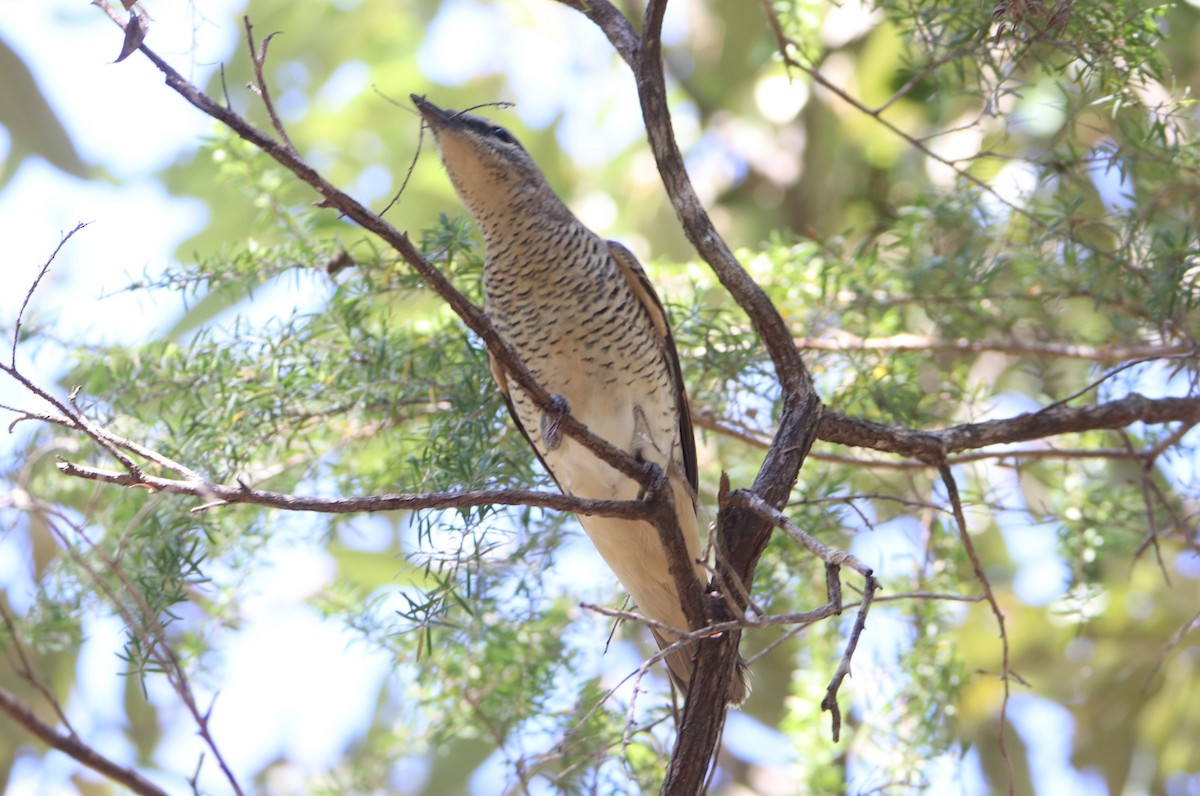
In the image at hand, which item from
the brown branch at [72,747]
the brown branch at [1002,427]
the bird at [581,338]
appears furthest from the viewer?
the bird at [581,338]

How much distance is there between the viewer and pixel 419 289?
2227 mm

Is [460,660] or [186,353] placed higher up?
[186,353]

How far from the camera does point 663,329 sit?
7.84ft

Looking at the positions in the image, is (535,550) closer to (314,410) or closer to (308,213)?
(314,410)

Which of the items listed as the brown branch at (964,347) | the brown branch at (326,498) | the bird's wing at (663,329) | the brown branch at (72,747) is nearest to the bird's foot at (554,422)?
the brown branch at (326,498)

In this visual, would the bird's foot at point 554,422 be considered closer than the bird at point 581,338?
Yes

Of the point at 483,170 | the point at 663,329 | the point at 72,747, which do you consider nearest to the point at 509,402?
the point at 663,329

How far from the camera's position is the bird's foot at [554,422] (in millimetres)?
1533

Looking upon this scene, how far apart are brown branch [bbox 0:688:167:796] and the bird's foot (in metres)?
0.69

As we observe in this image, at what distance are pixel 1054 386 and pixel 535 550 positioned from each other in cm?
138

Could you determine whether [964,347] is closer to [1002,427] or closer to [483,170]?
[1002,427]

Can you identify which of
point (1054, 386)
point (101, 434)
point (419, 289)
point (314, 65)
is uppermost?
point (314, 65)

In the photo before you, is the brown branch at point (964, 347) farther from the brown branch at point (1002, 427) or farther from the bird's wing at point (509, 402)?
the bird's wing at point (509, 402)

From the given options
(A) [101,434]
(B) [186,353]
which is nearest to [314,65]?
(B) [186,353]
